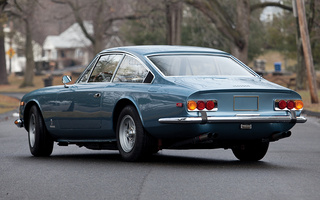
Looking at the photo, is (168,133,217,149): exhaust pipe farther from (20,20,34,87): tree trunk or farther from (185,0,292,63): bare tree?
(20,20,34,87): tree trunk

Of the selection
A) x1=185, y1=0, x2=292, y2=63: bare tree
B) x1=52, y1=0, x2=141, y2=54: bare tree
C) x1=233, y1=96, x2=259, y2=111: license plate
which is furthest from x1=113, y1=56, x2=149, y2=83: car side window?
x1=52, y1=0, x2=141, y2=54: bare tree

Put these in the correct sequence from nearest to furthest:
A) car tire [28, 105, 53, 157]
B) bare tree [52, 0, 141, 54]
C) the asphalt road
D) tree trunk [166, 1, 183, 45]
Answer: the asphalt road
car tire [28, 105, 53, 157]
tree trunk [166, 1, 183, 45]
bare tree [52, 0, 141, 54]

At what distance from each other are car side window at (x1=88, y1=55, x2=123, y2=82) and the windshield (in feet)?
2.47

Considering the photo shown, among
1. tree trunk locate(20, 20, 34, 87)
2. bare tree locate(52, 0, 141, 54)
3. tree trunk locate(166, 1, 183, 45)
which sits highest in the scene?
bare tree locate(52, 0, 141, 54)

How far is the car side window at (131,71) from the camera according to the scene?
975 cm

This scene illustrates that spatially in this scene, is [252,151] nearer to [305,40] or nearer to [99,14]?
[305,40]

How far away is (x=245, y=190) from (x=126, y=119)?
113 inches

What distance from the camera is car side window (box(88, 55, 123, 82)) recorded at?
10398 mm

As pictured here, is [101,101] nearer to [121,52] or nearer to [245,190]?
[121,52]

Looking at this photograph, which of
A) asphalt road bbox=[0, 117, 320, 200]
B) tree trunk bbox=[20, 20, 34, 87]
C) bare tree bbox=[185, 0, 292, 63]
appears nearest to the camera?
asphalt road bbox=[0, 117, 320, 200]

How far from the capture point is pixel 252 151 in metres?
10.1

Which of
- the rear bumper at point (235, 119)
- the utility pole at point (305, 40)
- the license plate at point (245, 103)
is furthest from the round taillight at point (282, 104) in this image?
the utility pole at point (305, 40)

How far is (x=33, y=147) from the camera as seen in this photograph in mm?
11188

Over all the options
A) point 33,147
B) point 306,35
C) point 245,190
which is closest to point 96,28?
point 306,35
